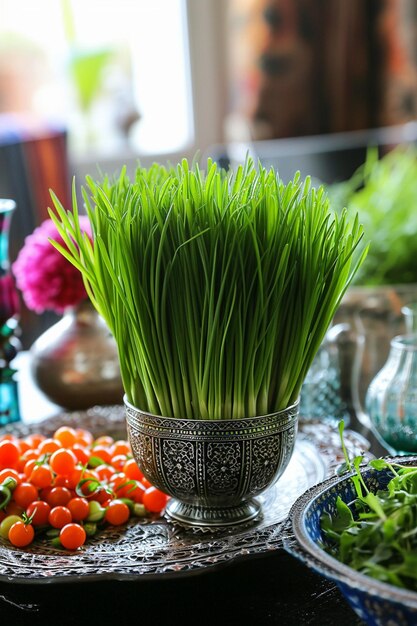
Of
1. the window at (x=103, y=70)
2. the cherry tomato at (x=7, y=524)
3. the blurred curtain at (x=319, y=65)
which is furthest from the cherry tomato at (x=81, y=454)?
the blurred curtain at (x=319, y=65)

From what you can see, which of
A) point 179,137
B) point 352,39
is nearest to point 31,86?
point 179,137

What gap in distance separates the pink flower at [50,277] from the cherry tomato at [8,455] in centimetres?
31

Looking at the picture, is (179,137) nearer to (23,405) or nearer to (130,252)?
(23,405)

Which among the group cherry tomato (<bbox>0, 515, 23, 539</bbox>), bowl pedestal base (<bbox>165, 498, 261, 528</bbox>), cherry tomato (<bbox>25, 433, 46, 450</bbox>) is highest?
cherry tomato (<bbox>25, 433, 46, 450</bbox>)

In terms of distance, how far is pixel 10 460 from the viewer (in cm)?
77

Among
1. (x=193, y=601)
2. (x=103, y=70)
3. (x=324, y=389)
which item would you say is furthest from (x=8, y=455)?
(x=103, y=70)

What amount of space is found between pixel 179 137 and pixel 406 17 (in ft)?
2.73

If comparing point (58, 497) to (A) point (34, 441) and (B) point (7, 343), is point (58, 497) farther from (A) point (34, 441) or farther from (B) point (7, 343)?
(B) point (7, 343)

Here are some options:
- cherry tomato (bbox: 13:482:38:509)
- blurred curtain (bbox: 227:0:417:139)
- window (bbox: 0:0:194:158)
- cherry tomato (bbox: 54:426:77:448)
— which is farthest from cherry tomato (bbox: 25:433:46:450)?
blurred curtain (bbox: 227:0:417:139)

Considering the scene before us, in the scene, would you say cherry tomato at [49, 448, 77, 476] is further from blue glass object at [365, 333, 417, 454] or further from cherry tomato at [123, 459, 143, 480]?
blue glass object at [365, 333, 417, 454]

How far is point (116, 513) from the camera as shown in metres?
0.72

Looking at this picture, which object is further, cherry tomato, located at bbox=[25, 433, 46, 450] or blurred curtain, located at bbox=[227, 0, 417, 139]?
blurred curtain, located at bbox=[227, 0, 417, 139]

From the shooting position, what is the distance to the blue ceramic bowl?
0.46m

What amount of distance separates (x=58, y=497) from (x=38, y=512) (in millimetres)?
21
